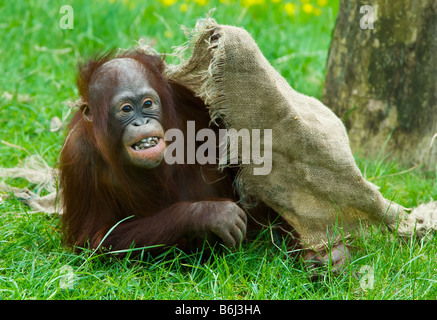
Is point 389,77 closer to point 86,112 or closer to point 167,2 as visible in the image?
point 86,112

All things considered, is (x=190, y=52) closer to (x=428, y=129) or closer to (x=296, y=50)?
(x=428, y=129)

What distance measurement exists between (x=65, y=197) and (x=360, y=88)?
1.82 metres

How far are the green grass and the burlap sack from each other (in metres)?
0.15

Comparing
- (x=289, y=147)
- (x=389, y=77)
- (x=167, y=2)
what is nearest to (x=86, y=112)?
(x=289, y=147)

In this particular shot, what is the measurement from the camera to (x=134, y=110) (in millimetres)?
2568

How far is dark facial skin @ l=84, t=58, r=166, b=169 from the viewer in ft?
8.18

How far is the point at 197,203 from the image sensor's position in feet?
8.39

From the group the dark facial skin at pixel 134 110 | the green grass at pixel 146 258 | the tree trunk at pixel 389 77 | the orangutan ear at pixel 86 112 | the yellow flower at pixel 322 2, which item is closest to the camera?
the green grass at pixel 146 258

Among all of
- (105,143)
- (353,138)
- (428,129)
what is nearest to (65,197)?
(105,143)

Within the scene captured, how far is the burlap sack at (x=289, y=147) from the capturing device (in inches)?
102

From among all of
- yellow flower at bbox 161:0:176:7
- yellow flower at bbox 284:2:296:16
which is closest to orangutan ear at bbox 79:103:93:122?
yellow flower at bbox 161:0:176:7

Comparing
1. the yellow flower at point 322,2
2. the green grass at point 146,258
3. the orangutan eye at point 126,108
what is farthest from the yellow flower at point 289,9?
the orangutan eye at point 126,108

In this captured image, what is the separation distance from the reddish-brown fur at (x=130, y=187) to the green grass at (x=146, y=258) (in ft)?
0.38

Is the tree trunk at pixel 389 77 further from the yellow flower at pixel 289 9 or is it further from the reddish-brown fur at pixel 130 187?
the yellow flower at pixel 289 9
